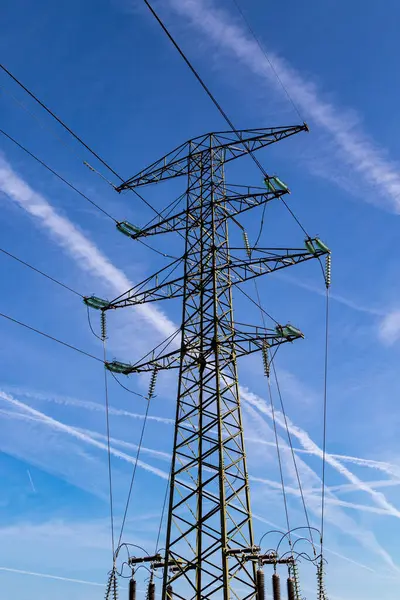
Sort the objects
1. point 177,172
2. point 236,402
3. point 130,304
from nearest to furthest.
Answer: point 236,402 < point 130,304 < point 177,172

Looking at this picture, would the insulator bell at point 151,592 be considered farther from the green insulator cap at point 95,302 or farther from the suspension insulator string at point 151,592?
the green insulator cap at point 95,302

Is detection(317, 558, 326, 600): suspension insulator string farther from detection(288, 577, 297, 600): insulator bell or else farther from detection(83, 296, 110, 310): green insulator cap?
detection(83, 296, 110, 310): green insulator cap

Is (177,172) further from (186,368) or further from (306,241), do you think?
(186,368)

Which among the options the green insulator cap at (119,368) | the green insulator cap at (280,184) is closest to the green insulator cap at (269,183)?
the green insulator cap at (280,184)

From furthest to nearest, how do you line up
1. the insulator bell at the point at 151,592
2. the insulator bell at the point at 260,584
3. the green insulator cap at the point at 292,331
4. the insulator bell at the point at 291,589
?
the green insulator cap at the point at 292,331 → the insulator bell at the point at 151,592 → the insulator bell at the point at 291,589 → the insulator bell at the point at 260,584

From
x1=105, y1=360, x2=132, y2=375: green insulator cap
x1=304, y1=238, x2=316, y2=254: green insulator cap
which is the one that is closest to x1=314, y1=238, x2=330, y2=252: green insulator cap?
x1=304, y1=238, x2=316, y2=254: green insulator cap

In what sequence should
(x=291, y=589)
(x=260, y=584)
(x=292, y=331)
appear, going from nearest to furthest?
(x=260, y=584) → (x=291, y=589) → (x=292, y=331)

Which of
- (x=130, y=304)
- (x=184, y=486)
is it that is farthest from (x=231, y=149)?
(x=184, y=486)

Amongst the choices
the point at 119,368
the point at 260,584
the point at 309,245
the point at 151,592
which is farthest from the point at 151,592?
the point at 309,245

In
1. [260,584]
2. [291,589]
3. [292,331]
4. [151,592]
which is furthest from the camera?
[292,331]

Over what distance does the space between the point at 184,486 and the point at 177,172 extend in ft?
50.0

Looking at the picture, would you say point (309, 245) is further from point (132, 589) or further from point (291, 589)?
point (132, 589)

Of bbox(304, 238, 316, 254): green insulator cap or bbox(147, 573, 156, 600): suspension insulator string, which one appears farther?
bbox(304, 238, 316, 254): green insulator cap

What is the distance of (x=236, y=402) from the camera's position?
2128 cm
